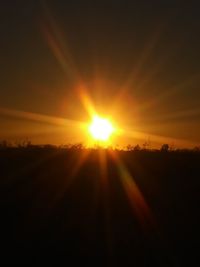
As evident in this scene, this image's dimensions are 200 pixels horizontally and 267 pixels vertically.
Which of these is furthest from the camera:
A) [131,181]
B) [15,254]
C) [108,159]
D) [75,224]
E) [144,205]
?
[108,159]

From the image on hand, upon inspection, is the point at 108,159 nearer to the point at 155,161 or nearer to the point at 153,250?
the point at 155,161

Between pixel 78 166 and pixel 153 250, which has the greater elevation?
pixel 78 166

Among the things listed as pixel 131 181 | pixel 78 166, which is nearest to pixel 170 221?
pixel 131 181

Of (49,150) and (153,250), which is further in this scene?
(49,150)

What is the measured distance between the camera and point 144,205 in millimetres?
12883

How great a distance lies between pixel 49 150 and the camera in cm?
1558

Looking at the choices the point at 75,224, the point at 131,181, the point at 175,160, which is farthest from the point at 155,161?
the point at 75,224

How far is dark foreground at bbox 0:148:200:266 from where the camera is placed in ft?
36.4

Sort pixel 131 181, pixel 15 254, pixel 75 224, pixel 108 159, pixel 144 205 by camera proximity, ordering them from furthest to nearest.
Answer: pixel 108 159, pixel 131 181, pixel 144 205, pixel 75 224, pixel 15 254

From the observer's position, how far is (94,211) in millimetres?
12430

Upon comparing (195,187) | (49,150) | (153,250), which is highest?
(49,150)

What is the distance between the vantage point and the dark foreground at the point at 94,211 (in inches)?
437

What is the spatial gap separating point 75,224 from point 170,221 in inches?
81.3

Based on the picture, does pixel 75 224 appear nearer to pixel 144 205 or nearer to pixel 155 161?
pixel 144 205
